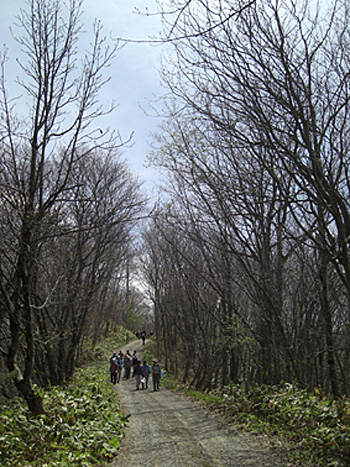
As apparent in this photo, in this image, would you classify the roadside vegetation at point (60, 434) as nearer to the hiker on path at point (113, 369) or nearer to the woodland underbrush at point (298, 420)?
the woodland underbrush at point (298, 420)

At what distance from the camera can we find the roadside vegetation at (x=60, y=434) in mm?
5395

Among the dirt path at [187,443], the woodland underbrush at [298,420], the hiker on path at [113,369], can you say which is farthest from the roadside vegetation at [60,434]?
the hiker on path at [113,369]

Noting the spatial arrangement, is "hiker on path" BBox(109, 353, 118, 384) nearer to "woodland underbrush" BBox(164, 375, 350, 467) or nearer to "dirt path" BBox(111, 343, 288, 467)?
"dirt path" BBox(111, 343, 288, 467)

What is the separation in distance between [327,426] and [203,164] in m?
5.42

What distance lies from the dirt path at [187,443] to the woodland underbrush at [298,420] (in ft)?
1.08

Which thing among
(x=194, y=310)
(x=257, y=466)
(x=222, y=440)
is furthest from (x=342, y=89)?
(x=194, y=310)

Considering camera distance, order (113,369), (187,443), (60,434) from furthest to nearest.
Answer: (113,369)
(187,443)
(60,434)

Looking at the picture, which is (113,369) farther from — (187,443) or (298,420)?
(298,420)

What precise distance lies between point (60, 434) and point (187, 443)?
2249 millimetres

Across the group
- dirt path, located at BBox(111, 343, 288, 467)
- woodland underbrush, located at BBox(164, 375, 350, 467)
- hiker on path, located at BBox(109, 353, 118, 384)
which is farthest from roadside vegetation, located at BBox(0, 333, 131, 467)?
hiker on path, located at BBox(109, 353, 118, 384)

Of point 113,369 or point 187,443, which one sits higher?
point 113,369

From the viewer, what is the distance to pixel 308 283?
11109mm

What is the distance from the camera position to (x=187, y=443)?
701 centimetres

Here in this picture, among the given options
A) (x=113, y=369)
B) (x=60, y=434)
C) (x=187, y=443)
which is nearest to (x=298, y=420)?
(x=187, y=443)
